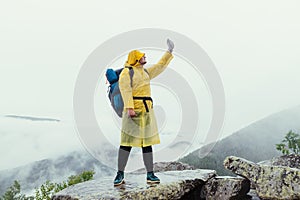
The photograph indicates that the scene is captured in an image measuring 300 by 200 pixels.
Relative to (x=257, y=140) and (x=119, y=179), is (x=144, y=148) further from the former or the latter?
(x=257, y=140)

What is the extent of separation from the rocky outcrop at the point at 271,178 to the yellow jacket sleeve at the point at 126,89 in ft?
6.45

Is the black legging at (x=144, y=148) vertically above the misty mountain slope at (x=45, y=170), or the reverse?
the black legging at (x=144, y=148)

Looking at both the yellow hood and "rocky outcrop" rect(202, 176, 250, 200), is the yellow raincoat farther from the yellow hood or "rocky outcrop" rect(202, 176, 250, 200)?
"rocky outcrop" rect(202, 176, 250, 200)

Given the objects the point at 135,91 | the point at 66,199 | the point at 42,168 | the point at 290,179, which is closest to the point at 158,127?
the point at 135,91

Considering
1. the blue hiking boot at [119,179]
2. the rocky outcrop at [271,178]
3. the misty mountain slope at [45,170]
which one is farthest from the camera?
the misty mountain slope at [45,170]

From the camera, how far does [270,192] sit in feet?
16.8

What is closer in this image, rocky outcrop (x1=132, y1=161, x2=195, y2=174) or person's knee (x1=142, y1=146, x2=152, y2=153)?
person's knee (x1=142, y1=146, x2=152, y2=153)

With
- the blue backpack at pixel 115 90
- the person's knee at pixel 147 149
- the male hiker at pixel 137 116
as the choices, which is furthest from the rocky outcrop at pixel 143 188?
the blue backpack at pixel 115 90

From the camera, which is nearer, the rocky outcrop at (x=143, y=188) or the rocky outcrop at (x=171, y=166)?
the rocky outcrop at (x=143, y=188)

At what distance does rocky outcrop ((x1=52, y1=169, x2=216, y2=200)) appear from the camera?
4.83 metres

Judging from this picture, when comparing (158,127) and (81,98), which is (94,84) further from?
(158,127)

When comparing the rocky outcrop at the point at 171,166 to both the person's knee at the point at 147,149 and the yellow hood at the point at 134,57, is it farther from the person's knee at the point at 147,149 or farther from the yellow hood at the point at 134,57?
the yellow hood at the point at 134,57

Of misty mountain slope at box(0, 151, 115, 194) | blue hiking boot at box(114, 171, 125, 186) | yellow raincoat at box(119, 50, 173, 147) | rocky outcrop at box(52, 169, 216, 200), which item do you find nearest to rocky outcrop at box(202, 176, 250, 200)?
rocky outcrop at box(52, 169, 216, 200)

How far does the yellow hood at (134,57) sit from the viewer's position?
5.18 m
